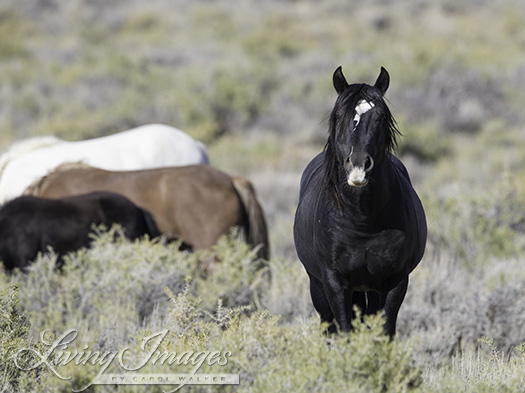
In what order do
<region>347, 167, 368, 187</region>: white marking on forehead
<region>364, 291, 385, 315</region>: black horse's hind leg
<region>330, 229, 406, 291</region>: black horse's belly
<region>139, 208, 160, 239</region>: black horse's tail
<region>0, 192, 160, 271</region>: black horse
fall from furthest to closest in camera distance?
1. <region>139, 208, 160, 239</region>: black horse's tail
2. <region>0, 192, 160, 271</region>: black horse
3. <region>364, 291, 385, 315</region>: black horse's hind leg
4. <region>330, 229, 406, 291</region>: black horse's belly
5. <region>347, 167, 368, 187</region>: white marking on forehead

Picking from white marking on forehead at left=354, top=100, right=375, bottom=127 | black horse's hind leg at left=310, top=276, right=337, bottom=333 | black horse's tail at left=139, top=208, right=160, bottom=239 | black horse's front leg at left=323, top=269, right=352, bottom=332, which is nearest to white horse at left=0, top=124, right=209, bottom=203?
black horse's tail at left=139, top=208, right=160, bottom=239

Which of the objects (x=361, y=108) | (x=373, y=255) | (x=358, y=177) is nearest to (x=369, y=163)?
(x=358, y=177)

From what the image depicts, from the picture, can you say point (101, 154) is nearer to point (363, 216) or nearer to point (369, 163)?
point (363, 216)

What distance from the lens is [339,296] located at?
3357 mm

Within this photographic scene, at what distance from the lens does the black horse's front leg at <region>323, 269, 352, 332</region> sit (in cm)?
335

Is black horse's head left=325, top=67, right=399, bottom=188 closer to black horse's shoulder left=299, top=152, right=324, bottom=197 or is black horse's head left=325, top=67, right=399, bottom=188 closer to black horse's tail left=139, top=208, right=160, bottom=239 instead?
black horse's shoulder left=299, top=152, right=324, bottom=197

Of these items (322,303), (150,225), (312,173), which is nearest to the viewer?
(322,303)

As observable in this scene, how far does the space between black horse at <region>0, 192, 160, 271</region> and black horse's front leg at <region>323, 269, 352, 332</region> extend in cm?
327

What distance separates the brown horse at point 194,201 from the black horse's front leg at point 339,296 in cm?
323

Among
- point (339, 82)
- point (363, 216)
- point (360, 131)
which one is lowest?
point (363, 216)

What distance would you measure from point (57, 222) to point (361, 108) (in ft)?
12.8

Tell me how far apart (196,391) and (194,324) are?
0.63m

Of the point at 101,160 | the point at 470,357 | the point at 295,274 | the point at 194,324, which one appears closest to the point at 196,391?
the point at 194,324

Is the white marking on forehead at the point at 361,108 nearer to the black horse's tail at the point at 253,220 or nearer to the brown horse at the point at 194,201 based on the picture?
the brown horse at the point at 194,201
